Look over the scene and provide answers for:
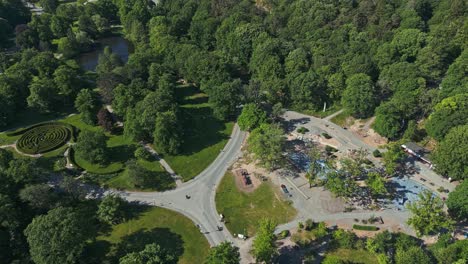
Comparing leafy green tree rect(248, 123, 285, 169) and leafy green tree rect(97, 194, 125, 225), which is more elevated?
leafy green tree rect(248, 123, 285, 169)

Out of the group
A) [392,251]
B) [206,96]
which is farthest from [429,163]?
[206,96]

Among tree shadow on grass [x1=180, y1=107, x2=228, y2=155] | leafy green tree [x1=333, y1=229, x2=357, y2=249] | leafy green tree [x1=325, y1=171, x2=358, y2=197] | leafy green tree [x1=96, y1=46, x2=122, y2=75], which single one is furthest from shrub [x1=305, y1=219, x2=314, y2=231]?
leafy green tree [x1=96, y1=46, x2=122, y2=75]

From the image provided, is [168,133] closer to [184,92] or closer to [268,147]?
[268,147]

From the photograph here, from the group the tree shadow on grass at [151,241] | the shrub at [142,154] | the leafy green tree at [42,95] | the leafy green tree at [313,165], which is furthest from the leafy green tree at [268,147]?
the leafy green tree at [42,95]

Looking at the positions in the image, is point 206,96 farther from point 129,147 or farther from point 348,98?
point 348,98

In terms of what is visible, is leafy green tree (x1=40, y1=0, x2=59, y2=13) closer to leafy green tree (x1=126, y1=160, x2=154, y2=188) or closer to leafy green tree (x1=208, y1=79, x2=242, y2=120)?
leafy green tree (x1=208, y1=79, x2=242, y2=120)

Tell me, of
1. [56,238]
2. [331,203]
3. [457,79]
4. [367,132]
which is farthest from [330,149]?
[56,238]

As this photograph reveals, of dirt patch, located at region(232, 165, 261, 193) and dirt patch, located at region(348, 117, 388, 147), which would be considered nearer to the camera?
dirt patch, located at region(232, 165, 261, 193)

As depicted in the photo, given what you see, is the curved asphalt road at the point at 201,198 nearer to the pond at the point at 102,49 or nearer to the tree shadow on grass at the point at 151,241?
the tree shadow on grass at the point at 151,241
